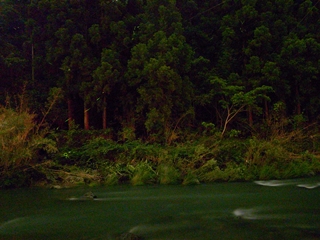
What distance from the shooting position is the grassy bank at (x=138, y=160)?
985 cm

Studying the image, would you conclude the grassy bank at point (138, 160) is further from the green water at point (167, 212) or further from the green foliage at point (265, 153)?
the green water at point (167, 212)

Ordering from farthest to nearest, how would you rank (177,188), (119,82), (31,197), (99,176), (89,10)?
(89,10) < (119,82) < (99,176) < (177,188) < (31,197)

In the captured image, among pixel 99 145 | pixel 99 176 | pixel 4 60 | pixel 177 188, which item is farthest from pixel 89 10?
pixel 177 188

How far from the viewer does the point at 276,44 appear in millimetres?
16453

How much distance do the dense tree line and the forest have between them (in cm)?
5

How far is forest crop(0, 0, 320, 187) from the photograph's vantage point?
11.6 m

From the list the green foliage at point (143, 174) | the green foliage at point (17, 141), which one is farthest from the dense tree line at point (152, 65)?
the green foliage at point (17, 141)

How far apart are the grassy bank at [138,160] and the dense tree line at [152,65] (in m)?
1.95

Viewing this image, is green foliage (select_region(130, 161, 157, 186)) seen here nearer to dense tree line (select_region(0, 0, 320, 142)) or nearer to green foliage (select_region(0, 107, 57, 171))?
green foliage (select_region(0, 107, 57, 171))

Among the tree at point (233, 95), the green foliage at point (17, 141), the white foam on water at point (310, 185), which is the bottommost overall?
the white foam on water at point (310, 185)

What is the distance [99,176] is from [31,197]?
2.43 meters

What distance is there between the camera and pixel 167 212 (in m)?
6.83

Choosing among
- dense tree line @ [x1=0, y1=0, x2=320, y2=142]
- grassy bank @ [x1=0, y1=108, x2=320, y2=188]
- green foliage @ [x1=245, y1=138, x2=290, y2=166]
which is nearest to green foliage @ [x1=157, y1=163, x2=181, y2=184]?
grassy bank @ [x1=0, y1=108, x2=320, y2=188]

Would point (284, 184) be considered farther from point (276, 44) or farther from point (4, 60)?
point (4, 60)
